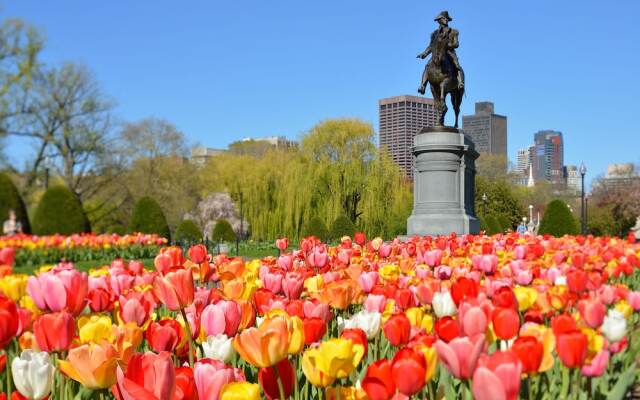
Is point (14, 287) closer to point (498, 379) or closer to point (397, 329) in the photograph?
point (397, 329)

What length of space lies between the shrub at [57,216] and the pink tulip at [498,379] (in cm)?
2745

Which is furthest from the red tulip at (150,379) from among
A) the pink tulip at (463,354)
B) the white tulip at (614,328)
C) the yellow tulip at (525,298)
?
the yellow tulip at (525,298)

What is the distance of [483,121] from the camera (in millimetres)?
191625

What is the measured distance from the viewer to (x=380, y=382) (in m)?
1.63

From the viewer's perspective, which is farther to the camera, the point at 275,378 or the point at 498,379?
the point at 275,378

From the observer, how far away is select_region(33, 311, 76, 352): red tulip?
2238mm

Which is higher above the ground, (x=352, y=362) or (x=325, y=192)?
(x=325, y=192)

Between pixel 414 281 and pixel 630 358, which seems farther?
pixel 414 281

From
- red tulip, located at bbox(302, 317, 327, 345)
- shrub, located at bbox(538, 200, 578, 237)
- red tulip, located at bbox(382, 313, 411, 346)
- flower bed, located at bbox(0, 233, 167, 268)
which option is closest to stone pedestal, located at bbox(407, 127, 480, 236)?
flower bed, located at bbox(0, 233, 167, 268)

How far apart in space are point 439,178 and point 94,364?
15834 millimetres

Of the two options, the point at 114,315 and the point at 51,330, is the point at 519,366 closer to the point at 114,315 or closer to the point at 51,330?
the point at 51,330

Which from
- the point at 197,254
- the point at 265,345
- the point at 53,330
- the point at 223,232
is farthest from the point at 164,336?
the point at 223,232

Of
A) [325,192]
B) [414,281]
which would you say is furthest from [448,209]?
[325,192]

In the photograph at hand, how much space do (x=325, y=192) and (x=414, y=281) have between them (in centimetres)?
3198
